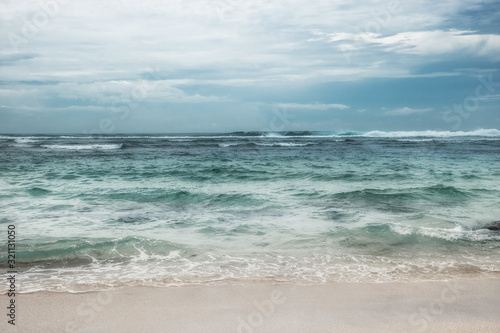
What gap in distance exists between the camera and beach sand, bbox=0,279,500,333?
4020 millimetres

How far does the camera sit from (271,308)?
4.47m

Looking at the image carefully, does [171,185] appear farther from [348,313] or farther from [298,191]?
[348,313]

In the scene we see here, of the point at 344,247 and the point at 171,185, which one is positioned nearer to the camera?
the point at 344,247

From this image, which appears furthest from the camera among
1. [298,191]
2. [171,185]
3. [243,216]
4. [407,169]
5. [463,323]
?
[407,169]

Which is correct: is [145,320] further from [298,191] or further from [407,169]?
[407,169]

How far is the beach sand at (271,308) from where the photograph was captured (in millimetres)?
4020

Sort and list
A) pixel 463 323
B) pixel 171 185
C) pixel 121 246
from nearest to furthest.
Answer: pixel 463 323, pixel 121 246, pixel 171 185

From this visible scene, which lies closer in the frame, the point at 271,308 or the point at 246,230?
the point at 271,308

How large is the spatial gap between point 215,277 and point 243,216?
13.1ft

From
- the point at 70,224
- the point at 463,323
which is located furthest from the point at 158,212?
the point at 463,323

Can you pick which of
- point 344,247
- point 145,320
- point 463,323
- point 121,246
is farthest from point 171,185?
point 463,323

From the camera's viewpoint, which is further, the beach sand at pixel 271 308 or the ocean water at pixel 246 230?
the ocean water at pixel 246 230

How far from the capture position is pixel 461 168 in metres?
19.1

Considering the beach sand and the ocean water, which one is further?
the ocean water
